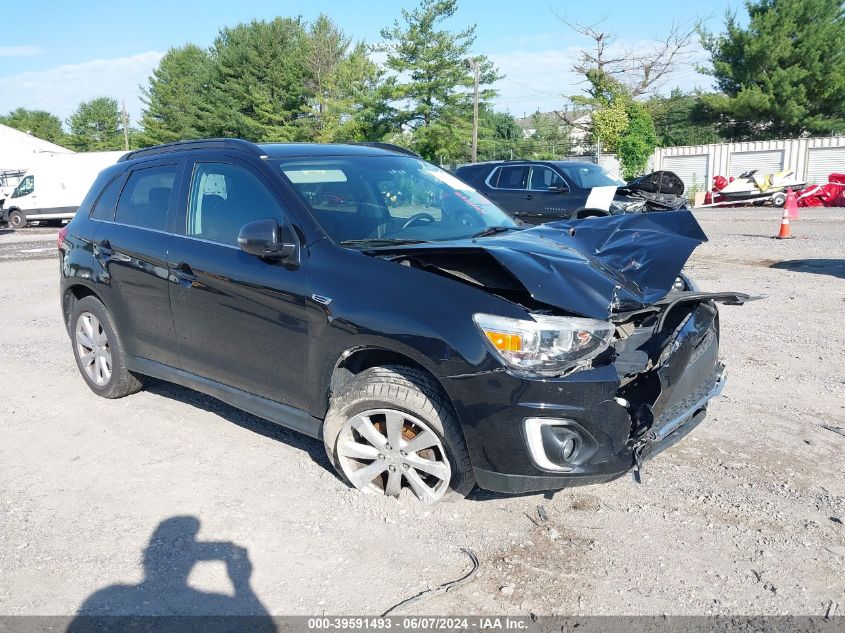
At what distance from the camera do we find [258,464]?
412cm

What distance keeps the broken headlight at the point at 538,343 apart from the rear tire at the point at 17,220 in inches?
1076

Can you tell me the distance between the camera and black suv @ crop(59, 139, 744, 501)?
307 cm

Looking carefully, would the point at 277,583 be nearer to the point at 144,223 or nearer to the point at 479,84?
the point at 144,223

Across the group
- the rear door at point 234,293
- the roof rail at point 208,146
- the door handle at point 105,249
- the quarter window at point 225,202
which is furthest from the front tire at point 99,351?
the quarter window at point 225,202

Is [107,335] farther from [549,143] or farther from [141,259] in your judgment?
[549,143]

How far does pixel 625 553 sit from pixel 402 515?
3.43ft

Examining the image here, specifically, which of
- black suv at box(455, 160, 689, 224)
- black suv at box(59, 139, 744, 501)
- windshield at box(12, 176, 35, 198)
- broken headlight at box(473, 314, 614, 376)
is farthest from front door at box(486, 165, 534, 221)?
windshield at box(12, 176, 35, 198)

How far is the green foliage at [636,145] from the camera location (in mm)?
35719

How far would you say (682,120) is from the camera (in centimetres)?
4406

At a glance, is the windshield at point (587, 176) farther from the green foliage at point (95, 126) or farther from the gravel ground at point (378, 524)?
the green foliage at point (95, 126)

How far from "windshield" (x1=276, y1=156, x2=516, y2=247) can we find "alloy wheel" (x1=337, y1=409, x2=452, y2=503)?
936 mm

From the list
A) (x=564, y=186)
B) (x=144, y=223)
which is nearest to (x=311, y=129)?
(x=564, y=186)

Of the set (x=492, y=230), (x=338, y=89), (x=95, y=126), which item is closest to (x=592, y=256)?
(x=492, y=230)

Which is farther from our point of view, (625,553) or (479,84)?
(479,84)
